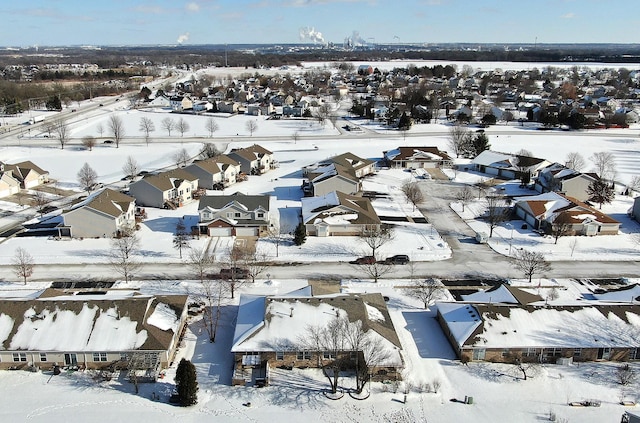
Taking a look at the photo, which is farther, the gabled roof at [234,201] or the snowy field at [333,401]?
the gabled roof at [234,201]

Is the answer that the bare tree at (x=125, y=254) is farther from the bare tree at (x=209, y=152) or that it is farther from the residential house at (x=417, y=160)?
the residential house at (x=417, y=160)

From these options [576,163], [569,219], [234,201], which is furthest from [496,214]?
[576,163]

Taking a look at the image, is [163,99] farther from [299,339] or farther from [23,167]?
[299,339]

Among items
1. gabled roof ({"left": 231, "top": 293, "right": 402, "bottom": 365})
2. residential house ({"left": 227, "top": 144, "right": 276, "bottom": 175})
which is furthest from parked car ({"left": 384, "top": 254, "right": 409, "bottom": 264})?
residential house ({"left": 227, "top": 144, "right": 276, "bottom": 175})

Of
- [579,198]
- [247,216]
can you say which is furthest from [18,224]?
[579,198]

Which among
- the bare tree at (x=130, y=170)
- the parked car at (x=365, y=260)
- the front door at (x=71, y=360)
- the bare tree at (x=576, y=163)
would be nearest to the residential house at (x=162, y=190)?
the bare tree at (x=130, y=170)

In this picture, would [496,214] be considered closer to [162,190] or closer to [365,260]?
[365,260]
